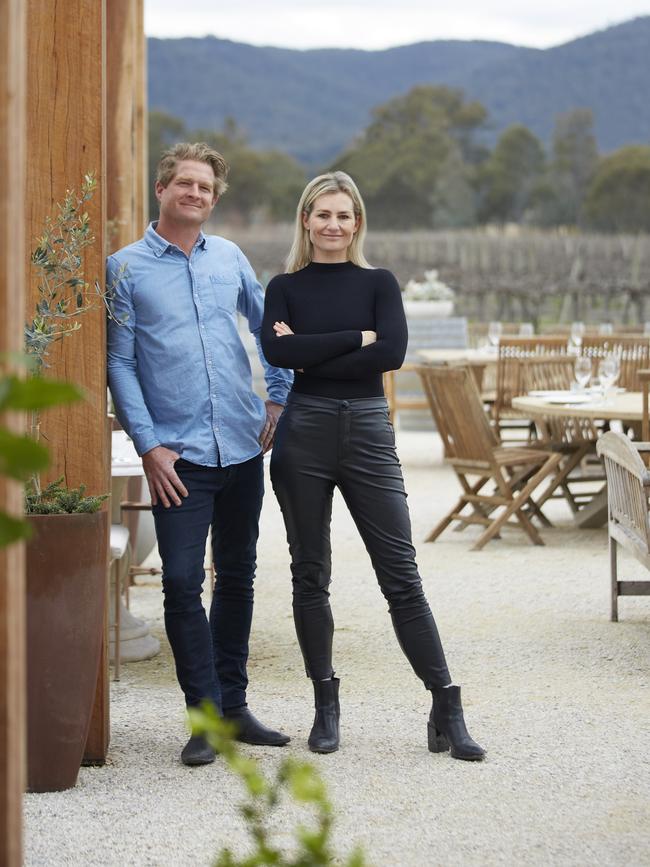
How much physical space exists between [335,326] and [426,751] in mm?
1098

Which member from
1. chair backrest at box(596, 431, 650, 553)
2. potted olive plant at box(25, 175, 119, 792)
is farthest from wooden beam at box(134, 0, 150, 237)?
potted olive plant at box(25, 175, 119, 792)

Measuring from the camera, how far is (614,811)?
320 cm

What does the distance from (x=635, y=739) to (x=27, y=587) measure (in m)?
1.63

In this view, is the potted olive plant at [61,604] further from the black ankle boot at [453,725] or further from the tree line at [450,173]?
the tree line at [450,173]

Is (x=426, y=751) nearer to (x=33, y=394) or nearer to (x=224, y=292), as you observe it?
(x=224, y=292)

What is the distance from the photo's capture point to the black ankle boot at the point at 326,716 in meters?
3.66

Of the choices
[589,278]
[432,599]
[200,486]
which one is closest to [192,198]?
[200,486]

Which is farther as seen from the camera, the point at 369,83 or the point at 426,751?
the point at 369,83

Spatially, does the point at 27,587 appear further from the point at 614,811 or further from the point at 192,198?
the point at 614,811

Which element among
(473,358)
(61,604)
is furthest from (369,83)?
(61,604)

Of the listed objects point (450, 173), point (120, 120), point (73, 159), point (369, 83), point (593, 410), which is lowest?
point (593, 410)

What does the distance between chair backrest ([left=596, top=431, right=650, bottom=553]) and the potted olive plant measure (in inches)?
77.8

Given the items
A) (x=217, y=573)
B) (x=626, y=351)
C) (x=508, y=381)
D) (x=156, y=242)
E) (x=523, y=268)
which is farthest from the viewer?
(x=523, y=268)

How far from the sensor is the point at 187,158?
359 cm
